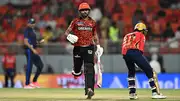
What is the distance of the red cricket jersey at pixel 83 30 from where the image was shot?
1619 centimetres

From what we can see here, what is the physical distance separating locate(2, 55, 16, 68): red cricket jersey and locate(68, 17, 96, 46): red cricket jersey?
12758 millimetres

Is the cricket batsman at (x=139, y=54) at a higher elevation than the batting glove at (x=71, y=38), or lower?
lower

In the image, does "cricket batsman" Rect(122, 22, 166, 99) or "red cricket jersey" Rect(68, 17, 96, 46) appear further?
"red cricket jersey" Rect(68, 17, 96, 46)

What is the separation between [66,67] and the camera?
28672 millimetres

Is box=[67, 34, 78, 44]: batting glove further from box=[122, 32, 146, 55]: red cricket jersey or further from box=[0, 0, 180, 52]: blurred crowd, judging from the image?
box=[0, 0, 180, 52]: blurred crowd

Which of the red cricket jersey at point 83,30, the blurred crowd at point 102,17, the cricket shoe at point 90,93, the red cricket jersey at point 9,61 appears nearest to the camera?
the cricket shoe at point 90,93

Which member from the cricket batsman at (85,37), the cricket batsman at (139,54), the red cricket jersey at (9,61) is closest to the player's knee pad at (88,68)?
the cricket batsman at (85,37)

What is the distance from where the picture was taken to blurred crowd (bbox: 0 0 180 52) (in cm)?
2975

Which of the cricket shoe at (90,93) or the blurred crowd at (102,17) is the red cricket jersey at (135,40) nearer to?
the cricket shoe at (90,93)

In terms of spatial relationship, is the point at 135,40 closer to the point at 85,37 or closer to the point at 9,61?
the point at 85,37

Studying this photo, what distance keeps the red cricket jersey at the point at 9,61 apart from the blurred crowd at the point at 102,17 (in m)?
1.40

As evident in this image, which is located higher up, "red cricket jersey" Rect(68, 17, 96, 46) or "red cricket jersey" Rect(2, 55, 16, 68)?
"red cricket jersey" Rect(68, 17, 96, 46)

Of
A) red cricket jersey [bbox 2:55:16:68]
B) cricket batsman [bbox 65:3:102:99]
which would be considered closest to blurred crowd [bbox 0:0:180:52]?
red cricket jersey [bbox 2:55:16:68]

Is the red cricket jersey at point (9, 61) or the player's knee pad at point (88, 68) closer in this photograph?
the player's knee pad at point (88, 68)
